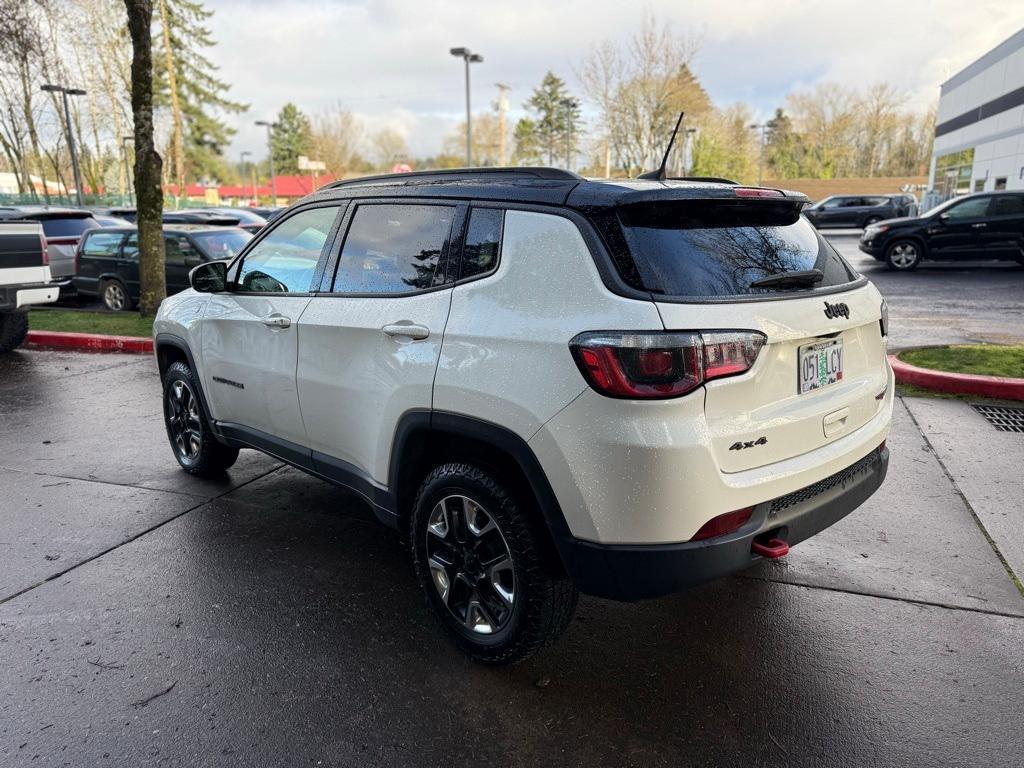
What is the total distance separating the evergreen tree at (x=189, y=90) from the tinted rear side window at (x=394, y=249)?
4753 cm

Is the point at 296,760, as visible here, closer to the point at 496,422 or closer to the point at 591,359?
the point at 496,422

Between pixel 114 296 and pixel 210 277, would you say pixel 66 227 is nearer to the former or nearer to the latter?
pixel 114 296

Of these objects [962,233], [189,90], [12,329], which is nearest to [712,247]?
[12,329]

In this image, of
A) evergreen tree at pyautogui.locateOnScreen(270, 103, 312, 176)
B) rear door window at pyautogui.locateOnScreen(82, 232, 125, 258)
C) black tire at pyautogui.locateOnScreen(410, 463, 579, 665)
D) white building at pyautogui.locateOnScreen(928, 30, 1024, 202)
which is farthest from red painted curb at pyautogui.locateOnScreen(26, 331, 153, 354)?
evergreen tree at pyautogui.locateOnScreen(270, 103, 312, 176)

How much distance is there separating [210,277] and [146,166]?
7306mm

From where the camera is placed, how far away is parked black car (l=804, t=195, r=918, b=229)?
31.9 metres

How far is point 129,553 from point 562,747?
2.61m

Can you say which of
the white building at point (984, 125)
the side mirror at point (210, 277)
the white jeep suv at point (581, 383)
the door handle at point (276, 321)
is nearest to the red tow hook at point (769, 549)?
the white jeep suv at point (581, 383)

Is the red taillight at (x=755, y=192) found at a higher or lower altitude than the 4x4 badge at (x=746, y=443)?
higher

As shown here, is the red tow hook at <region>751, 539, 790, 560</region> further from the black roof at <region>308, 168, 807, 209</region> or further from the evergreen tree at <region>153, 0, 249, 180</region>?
the evergreen tree at <region>153, 0, 249, 180</region>

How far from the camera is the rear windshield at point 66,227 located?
14129 millimetres

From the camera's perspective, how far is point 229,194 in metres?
94.9

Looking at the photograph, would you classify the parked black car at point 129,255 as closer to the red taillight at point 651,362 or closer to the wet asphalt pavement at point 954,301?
the wet asphalt pavement at point 954,301

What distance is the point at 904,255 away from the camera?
54.2 ft
